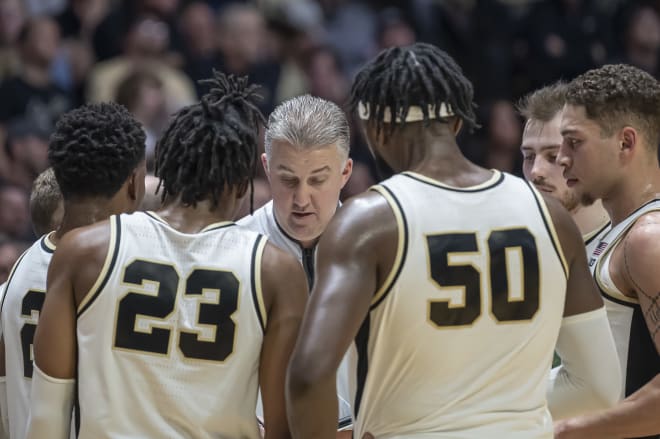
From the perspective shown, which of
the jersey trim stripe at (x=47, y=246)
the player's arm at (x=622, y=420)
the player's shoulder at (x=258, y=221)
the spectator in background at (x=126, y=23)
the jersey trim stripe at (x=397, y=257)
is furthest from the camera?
the spectator in background at (x=126, y=23)

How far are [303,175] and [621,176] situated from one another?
125 cm

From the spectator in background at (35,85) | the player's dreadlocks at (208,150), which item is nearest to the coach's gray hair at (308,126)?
the player's dreadlocks at (208,150)

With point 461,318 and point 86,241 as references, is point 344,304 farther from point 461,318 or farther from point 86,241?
point 86,241

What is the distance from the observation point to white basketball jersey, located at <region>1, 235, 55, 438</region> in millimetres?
3717

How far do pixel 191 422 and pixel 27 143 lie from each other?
5.42 metres

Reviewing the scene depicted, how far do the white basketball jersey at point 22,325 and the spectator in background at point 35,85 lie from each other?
5069mm

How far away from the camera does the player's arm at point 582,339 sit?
3299 millimetres

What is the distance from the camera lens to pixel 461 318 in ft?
10.4

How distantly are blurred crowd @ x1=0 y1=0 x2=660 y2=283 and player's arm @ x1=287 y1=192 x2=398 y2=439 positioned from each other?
16.2ft

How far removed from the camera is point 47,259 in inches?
149

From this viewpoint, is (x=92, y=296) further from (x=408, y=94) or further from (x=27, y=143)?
(x=27, y=143)

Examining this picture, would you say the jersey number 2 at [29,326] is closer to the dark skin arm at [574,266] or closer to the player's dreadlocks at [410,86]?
the player's dreadlocks at [410,86]

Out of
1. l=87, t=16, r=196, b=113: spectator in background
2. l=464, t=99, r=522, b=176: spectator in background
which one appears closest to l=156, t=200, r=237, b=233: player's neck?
l=87, t=16, r=196, b=113: spectator in background

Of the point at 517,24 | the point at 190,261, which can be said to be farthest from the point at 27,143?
the point at 190,261
